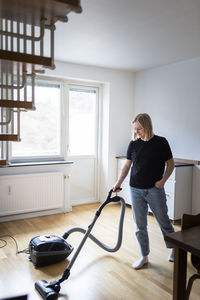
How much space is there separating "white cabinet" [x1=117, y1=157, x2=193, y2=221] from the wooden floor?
46cm

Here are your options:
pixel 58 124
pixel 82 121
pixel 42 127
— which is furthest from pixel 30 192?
pixel 82 121

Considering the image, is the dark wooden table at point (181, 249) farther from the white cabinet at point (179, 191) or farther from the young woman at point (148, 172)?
the white cabinet at point (179, 191)

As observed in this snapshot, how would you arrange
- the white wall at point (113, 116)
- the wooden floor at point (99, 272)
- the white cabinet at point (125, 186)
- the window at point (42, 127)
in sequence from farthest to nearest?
the white wall at point (113, 116), the white cabinet at point (125, 186), the window at point (42, 127), the wooden floor at point (99, 272)

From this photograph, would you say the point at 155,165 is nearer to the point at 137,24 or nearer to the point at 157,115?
the point at 137,24

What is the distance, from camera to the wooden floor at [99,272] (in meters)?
2.31

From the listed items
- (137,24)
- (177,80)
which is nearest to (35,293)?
(137,24)

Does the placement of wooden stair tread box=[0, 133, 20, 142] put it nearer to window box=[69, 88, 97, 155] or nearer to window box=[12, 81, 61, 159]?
window box=[12, 81, 61, 159]

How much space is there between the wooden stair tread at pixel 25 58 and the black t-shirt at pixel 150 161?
3.72 ft

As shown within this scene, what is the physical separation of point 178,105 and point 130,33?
1.66m

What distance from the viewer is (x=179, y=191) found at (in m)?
4.06

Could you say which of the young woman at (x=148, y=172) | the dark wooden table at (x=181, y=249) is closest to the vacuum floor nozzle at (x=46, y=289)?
the young woman at (x=148, y=172)

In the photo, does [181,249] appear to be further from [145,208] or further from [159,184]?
[145,208]

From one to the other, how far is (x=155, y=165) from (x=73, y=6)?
60.9 inches

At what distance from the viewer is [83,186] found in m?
5.11
